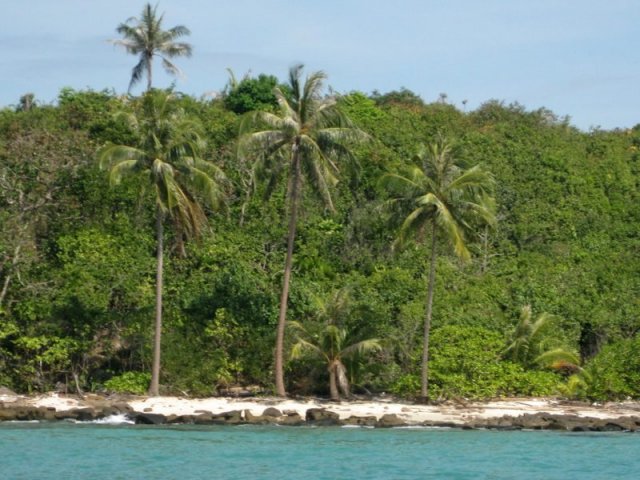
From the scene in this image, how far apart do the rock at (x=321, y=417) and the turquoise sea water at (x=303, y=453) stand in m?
0.67

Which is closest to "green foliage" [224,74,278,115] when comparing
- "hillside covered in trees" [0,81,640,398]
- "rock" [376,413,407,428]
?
"hillside covered in trees" [0,81,640,398]

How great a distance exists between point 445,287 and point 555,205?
1002 centimetres

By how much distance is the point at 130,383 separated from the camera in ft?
115

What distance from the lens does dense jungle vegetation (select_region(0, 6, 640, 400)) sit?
34.7 meters

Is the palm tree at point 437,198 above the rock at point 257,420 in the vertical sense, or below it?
above

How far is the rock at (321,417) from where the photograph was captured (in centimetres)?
3184

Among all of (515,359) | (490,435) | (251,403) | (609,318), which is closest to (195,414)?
(251,403)

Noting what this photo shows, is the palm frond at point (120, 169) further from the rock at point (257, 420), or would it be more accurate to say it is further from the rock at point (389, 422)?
the rock at point (389, 422)

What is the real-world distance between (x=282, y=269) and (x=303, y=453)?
13.4m

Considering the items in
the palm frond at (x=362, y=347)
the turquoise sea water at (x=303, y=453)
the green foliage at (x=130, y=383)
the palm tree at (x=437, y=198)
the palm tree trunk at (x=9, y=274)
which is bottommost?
the turquoise sea water at (x=303, y=453)

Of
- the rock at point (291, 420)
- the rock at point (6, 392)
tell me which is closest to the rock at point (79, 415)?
the rock at point (6, 392)

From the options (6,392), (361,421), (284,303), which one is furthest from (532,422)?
(6,392)

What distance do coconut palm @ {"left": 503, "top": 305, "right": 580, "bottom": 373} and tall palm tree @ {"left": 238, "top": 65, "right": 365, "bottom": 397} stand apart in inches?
298

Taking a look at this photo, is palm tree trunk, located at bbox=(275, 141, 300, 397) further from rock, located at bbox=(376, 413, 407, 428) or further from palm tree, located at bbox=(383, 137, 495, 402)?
rock, located at bbox=(376, 413, 407, 428)
